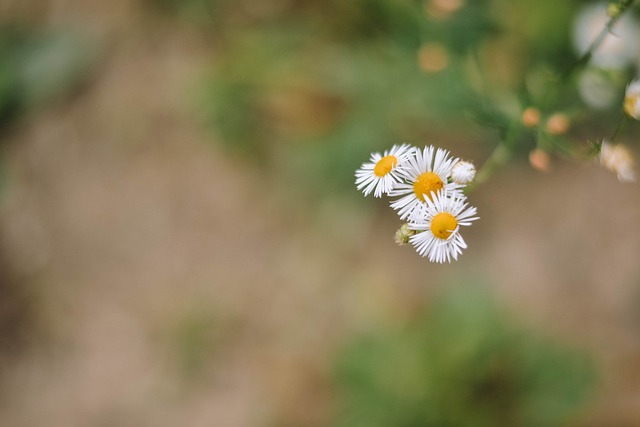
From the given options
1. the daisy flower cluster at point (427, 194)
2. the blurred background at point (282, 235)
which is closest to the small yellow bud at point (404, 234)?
the daisy flower cluster at point (427, 194)

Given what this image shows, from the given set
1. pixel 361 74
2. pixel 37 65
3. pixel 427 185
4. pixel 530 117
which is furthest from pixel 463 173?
pixel 37 65

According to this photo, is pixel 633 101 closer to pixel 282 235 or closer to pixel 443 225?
pixel 443 225

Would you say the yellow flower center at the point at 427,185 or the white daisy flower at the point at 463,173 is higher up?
the white daisy flower at the point at 463,173

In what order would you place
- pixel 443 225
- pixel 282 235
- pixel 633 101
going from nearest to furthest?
pixel 443 225 → pixel 633 101 → pixel 282 235

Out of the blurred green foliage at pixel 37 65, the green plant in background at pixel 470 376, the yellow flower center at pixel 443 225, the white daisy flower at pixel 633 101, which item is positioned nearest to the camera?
the yellow flower center at pixel 443 225

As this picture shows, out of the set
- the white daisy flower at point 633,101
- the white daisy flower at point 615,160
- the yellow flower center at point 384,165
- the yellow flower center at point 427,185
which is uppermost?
the white daisy flower at point 633,101

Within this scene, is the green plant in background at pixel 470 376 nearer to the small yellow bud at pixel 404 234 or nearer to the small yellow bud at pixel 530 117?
the small yellow bud at pixel 530 117

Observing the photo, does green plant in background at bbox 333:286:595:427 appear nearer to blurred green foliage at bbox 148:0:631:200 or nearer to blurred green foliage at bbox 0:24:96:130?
blurred green foliage at bbox 148:0:631:200
